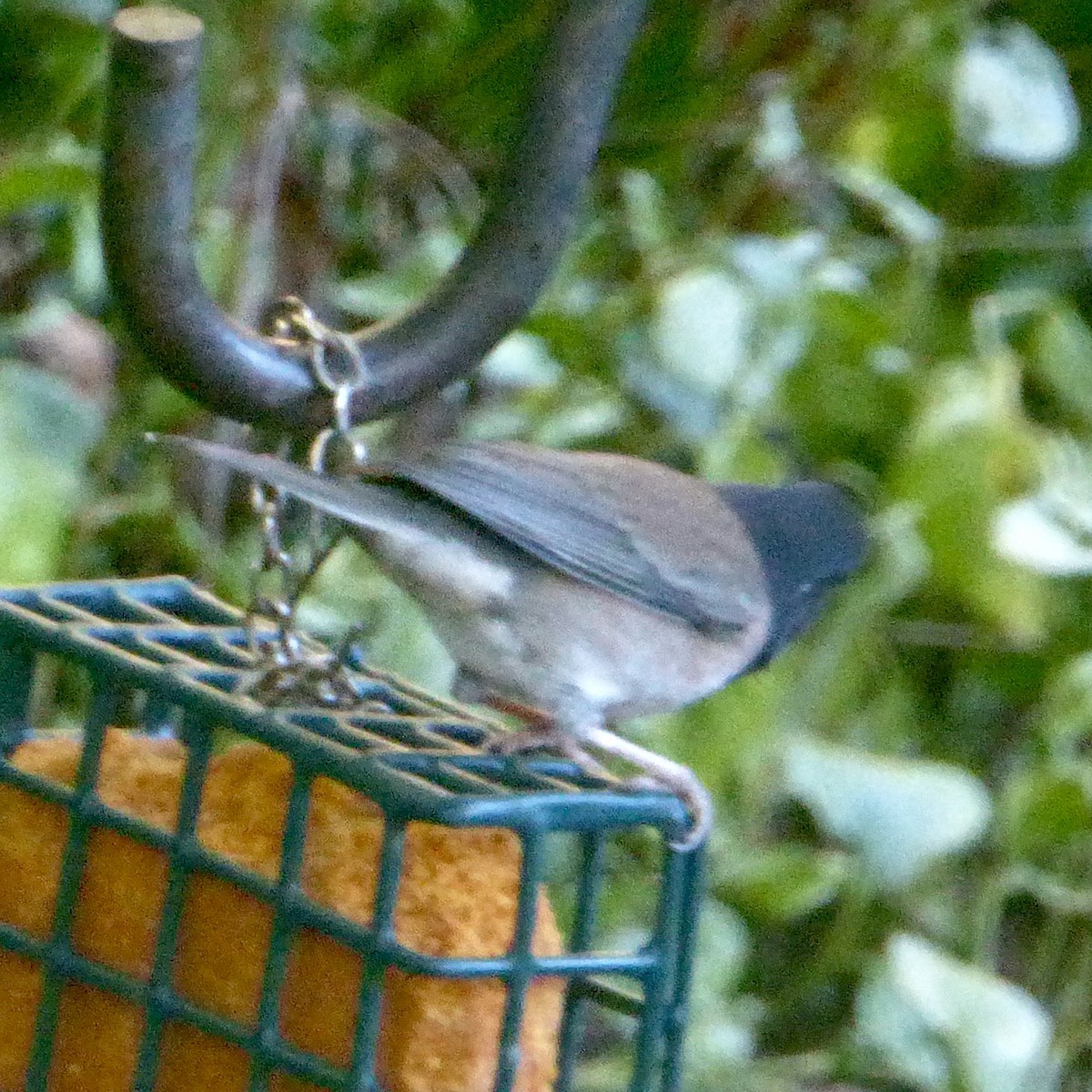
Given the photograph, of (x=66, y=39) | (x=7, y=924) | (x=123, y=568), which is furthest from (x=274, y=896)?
(x=66, y=39)

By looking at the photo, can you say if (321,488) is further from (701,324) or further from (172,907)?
(701,324)

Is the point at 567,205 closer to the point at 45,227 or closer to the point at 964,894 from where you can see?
the point at 45,227

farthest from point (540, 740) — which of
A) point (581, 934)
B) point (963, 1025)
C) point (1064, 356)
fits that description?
point (1064, 356)

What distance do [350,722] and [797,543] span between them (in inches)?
31.8

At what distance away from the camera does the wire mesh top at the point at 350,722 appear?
1341 mm

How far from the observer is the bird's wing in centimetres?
170

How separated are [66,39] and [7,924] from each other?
4.10ft

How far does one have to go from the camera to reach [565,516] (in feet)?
6.09

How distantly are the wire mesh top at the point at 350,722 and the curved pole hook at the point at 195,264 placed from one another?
0.68ft

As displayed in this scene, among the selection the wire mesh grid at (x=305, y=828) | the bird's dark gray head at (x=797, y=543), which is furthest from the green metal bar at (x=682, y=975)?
the bird's dark gray head at (x=797, y=543)

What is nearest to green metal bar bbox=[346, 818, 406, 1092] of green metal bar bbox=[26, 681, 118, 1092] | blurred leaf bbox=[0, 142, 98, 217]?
green metal bar bbox=[26, 681, 118, 1092]

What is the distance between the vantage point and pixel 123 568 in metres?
2.53

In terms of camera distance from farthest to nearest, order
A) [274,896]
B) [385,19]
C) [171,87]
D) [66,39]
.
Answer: [385,19], [66,39], [274,896], [171,87]

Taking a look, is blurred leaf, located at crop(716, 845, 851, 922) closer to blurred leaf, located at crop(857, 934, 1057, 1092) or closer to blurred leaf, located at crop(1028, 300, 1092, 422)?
blurred leaf, located at crop(857, 934, 1057, 1092)
